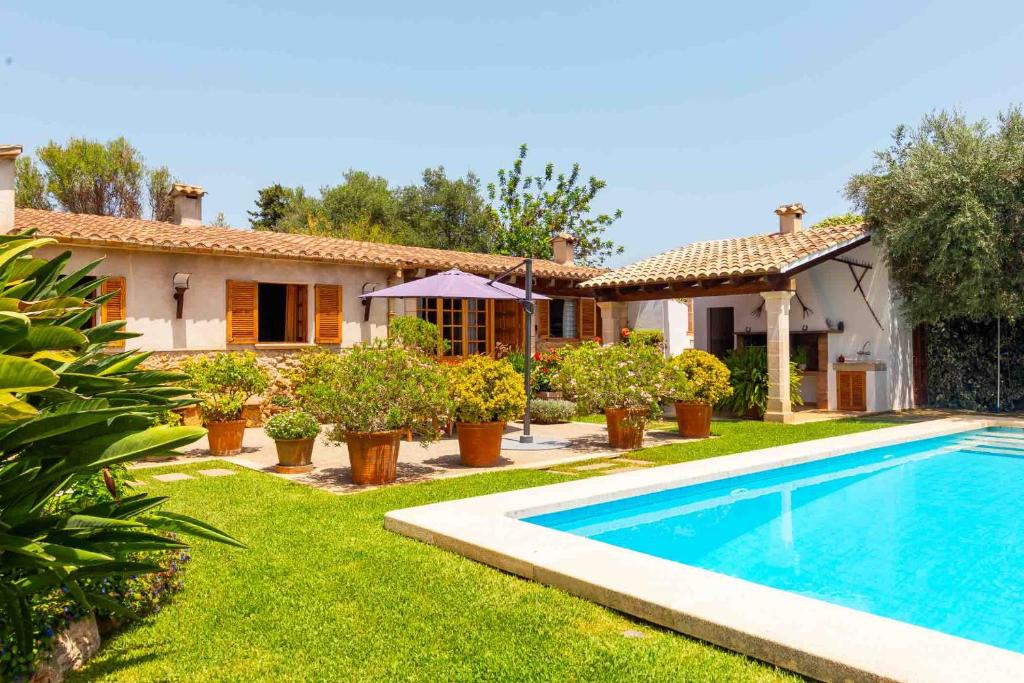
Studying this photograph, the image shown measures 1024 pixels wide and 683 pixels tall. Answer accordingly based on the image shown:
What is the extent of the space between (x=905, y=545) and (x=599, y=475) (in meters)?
3.30

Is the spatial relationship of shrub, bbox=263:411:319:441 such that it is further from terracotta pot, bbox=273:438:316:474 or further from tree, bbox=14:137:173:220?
tree, bbox=14:137:173:220

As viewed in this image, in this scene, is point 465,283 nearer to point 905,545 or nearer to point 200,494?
point 200,494

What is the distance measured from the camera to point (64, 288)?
2961 millimetres

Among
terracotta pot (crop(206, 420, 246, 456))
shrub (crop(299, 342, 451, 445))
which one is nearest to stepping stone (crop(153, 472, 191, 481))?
terracotta pot (crop(206, 420, 246, 456))

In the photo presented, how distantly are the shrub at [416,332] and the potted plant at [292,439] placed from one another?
4926mm

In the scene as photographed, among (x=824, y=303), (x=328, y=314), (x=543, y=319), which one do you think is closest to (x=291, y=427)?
(x=328, y=314)

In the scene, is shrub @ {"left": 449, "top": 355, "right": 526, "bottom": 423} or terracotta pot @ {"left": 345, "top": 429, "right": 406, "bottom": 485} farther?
shrub @ {"left": 449, "top": 355, "right": 526, "bottom": 423}

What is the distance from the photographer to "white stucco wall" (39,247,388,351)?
1256cm

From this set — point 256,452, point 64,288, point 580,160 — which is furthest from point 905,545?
point 580,160

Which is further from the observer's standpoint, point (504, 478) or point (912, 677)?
point (504, 478)

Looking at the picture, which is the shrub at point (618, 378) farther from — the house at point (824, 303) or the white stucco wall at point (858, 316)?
the white stucco wall at point (858, 316)

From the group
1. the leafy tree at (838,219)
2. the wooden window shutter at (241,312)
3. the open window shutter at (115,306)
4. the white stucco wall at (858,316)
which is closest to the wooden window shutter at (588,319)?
the white stucco wall at (858,316)

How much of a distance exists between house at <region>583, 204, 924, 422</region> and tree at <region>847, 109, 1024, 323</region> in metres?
0.97

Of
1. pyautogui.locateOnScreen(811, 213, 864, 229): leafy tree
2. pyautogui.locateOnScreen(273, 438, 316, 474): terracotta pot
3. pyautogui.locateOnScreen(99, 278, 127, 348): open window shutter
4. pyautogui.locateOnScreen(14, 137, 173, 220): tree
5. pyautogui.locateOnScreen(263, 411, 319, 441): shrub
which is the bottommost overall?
pyautogui.locateOnScreen(273, 438, 316, 474): terracotta pot
